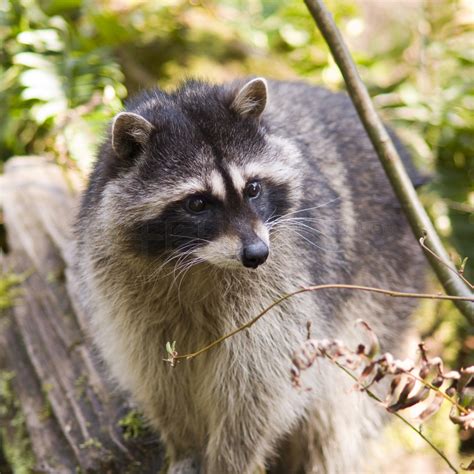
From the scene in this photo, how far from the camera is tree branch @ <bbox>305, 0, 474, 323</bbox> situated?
283 centimetres

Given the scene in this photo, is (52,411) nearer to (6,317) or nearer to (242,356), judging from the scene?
(6,317)

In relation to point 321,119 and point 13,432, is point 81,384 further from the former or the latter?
point 321,119

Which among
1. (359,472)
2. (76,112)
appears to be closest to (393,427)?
(359,472)

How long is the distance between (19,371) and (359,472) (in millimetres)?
1878

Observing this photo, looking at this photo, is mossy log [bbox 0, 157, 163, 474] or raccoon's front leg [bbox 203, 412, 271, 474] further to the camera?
mossy log [bbox 0, 157, 163, 474]

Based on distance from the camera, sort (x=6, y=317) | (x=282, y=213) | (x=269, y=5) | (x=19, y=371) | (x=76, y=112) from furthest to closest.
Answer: (x=269, y=5)
(x=76, y=112)
(x=6, y=317)
(x=19, y=371)
(x=282, y=213)

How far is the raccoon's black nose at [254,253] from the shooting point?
8.08ft

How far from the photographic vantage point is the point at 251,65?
6562 millimetres

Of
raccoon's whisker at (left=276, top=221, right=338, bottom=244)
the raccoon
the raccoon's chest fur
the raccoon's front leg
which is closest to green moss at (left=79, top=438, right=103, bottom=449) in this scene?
the raccoon

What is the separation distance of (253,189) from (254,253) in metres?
0.33

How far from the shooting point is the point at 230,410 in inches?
123

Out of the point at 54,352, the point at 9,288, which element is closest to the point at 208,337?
the point at 54,352

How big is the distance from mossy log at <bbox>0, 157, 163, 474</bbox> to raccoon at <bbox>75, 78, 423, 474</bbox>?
249 mm

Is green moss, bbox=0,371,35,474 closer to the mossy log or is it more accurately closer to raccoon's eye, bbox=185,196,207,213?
the mossy log
